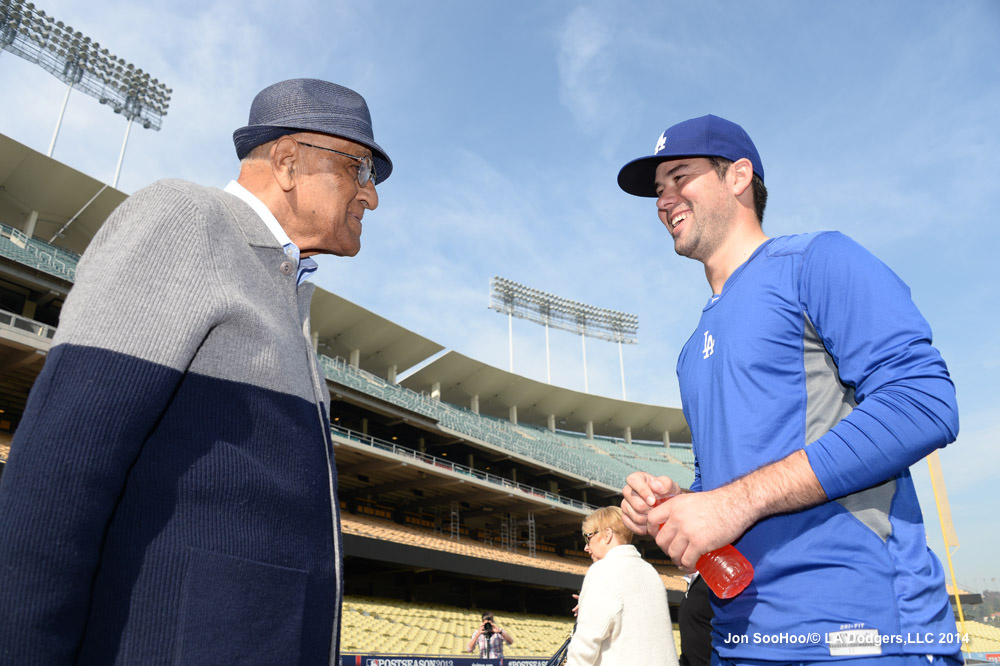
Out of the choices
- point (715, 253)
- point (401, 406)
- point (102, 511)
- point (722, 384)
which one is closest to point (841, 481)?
point (722, 384)

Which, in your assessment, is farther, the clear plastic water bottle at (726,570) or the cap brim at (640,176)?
the cap brim at (640,176)

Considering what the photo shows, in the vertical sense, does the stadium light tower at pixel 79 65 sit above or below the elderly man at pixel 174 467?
above

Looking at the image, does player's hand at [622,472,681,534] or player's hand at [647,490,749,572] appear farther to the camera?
player's hand at [622,472,681,534]

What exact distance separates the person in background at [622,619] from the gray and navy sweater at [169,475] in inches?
84.1

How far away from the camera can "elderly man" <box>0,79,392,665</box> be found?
1168 mm

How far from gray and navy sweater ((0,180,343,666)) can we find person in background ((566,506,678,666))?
2.14m

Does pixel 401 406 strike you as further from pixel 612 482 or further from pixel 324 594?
pixel 324 594

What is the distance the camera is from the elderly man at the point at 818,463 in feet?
4.51

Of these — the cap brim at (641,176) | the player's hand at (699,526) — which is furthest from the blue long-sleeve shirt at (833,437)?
the cap brim at (641,176)

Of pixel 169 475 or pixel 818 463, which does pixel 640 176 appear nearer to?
pixel 818 463

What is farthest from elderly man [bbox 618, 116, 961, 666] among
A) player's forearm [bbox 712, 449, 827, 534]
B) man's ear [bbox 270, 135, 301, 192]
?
man's ear [bbox 270, 135, 301, 192]

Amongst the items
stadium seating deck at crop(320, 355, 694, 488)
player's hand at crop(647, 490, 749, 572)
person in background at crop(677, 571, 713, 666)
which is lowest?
person in background at crop(677, 571, 713, 666)

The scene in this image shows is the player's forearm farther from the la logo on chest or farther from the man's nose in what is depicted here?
the man's nose

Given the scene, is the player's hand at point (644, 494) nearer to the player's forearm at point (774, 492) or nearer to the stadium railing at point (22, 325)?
the player's forearm at point (774, 492)
